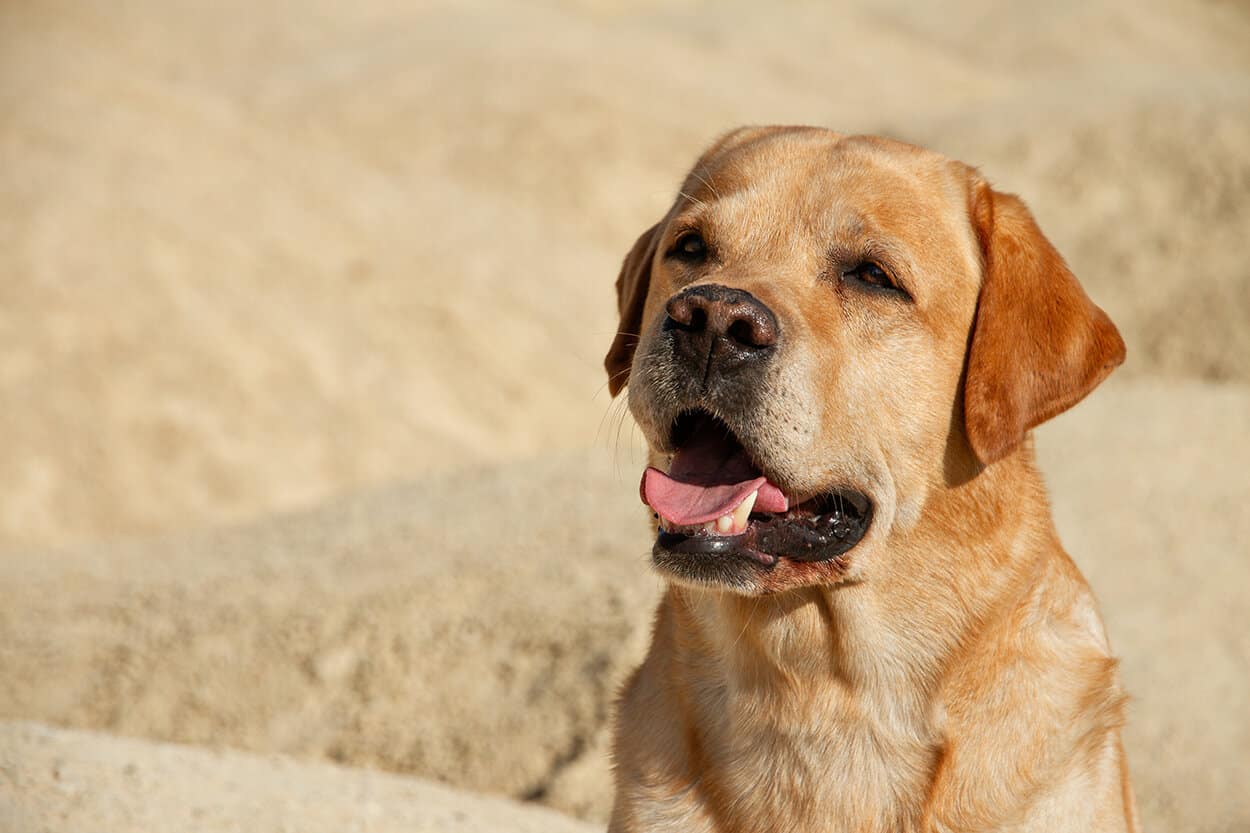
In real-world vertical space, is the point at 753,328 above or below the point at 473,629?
above

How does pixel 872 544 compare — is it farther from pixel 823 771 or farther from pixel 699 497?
pixel 823 771

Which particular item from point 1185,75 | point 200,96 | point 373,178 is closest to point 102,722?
point 373,178

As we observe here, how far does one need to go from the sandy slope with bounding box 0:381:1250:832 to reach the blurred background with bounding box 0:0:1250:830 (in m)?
0.02

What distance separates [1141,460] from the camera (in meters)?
11.1

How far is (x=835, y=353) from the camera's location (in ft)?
13.5

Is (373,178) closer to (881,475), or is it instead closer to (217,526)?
(217,526)

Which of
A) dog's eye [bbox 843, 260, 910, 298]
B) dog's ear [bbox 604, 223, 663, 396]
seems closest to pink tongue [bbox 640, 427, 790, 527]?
dog's eye [bbox 843, 260, 910, 298]

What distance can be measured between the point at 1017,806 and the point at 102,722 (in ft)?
19.5

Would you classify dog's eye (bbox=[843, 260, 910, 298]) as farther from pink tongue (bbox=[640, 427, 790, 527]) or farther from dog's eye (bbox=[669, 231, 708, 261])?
pink tongue (bbox=[640, 427, 790, 527])

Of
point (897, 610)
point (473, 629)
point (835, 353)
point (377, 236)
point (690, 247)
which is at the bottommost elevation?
point (377, 236)

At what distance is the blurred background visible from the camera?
8086 mm

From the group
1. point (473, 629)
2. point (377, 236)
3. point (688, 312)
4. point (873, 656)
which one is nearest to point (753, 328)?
point (688, 312)

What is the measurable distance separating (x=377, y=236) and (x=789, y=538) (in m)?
14.8

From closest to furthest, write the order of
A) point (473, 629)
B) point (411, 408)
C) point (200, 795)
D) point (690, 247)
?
1. point (690, 247)
2. point (200, 795)
3. point (473, 629)
4. point (411, 408)
